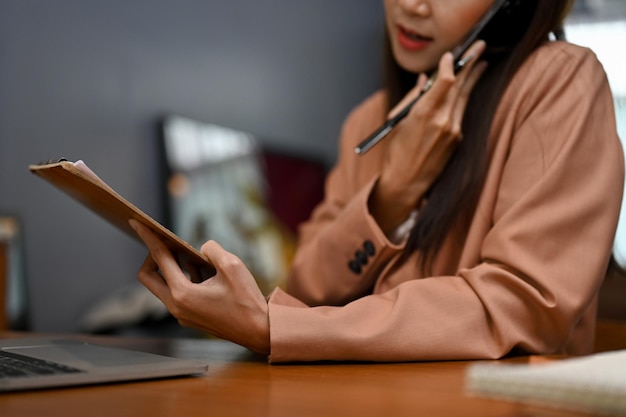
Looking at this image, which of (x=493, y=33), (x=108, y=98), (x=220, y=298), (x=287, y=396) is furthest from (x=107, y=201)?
(x=108, y=98)

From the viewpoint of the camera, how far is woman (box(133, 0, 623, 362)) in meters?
0.85

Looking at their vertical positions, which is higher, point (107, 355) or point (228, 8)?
point (228, 8)

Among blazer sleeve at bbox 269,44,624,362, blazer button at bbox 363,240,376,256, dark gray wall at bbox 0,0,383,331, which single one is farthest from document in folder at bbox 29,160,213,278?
dark gray wall at bbox 0,0,383,331

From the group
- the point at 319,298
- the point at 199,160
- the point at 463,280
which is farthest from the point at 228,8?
the point at 463,280

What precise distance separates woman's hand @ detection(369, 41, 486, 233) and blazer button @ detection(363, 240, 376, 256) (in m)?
0.06

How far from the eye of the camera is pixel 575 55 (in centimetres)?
109

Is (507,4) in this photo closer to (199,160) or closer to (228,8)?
(199,160)

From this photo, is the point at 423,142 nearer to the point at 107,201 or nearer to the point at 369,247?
the point at 369,247

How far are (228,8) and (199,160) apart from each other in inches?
27.1

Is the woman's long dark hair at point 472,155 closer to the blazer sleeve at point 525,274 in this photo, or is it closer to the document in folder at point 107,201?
the blazer sleeve at point 525,274

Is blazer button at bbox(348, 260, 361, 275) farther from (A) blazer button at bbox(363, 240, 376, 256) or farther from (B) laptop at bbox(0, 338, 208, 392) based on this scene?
(B) laptop at bbox(0, 338, 208, 392)

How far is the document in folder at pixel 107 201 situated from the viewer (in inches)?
30.0

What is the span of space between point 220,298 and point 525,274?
33cm

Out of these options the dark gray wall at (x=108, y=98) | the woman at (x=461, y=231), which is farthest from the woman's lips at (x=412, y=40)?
the dark gray wall at (x=108, y=98)
